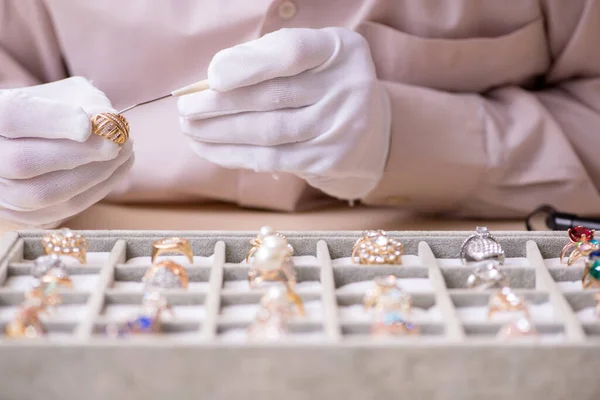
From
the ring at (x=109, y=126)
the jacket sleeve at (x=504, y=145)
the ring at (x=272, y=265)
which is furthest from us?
the jacket sleeve at (x=504, y=145)

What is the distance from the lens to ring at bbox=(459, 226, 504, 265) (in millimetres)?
518

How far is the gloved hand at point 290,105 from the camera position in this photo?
679 mm

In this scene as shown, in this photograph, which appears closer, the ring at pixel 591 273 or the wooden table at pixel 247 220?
the ring at pixel 591 273

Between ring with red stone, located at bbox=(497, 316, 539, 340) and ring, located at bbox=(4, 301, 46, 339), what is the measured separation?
29 centimetres

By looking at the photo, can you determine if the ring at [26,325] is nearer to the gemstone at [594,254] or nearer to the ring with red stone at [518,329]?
the ring with red stone at [518,329]

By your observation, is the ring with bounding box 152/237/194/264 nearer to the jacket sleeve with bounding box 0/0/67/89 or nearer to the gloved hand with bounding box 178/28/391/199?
the gloved hand with bounding box 178/28/391/199

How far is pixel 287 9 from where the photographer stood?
2.75 feet

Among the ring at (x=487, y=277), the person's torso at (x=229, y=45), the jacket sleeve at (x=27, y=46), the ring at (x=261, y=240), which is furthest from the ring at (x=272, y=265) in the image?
the jacket sleeve at (x=27, y=46)

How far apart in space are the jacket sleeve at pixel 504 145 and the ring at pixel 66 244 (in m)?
0.41

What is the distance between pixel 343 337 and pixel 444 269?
0.40 feet

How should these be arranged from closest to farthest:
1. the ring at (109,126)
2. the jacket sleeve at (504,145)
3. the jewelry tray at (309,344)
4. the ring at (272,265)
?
the jewelry tray at (309,344)
the ring at (272,265)
the ring at (109,126)
the jacket sleeve at (504,145)

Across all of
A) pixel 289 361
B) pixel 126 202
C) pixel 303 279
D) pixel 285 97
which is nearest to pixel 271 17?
pixel 285 97

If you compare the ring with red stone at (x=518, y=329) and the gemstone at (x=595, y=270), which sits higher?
the gemstone at (x=595, y=270)

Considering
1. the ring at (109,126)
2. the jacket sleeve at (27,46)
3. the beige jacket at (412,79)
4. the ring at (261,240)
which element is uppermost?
the jacket sleeve at (27,46)
